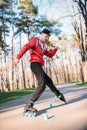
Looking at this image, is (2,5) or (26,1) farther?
(26,1)

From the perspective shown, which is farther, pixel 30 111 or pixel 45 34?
pixel 45 34

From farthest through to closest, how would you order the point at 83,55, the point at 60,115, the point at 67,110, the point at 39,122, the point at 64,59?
the point at 64,59 → the point at 83,55 → the point at 67,110 → the point at 60,115 → the point at 39,122

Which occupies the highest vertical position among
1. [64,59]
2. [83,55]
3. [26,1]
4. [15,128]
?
[26,1]

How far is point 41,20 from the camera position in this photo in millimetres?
41469

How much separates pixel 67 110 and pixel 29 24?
35.2m

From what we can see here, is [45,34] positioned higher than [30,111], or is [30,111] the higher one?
[45,34]

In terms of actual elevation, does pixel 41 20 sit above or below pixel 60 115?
above

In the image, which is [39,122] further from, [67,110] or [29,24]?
[29,24]

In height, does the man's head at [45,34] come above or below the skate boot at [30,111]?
above

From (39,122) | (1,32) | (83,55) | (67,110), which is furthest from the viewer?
(1,32)

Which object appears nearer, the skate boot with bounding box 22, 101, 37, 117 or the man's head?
the skate boot with bounding box 22, 101, 37, 117

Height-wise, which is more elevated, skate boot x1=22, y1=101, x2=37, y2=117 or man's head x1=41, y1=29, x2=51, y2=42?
man's head x1=41, y1=29, x2=51, y2=42

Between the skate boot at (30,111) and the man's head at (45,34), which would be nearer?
the skate boot at (30,111)

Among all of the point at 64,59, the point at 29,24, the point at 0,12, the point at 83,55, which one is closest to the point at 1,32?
the point at 0,12
